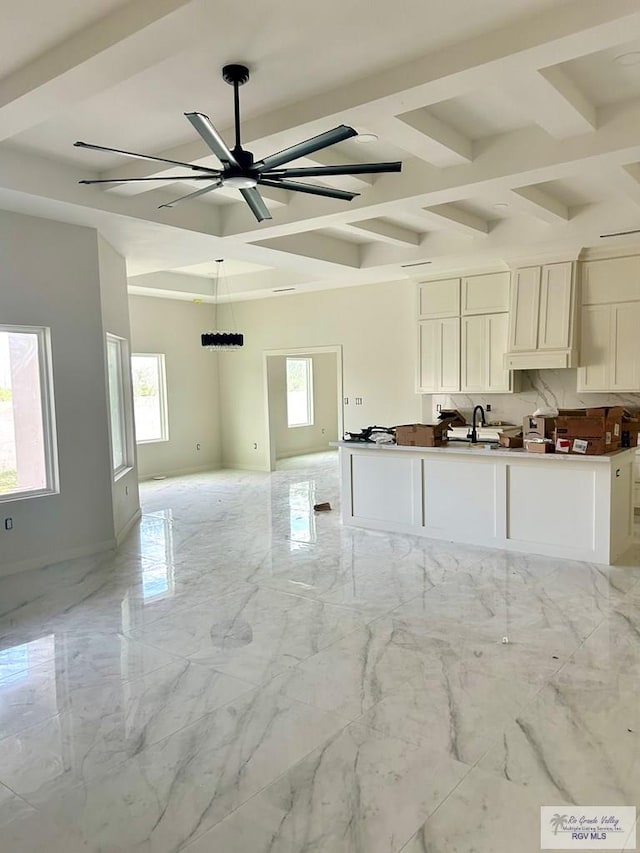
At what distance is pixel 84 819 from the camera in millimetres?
2170

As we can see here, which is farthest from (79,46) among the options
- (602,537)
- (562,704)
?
(602,537)

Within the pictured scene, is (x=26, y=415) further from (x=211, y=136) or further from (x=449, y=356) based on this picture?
(x=449, y=356)

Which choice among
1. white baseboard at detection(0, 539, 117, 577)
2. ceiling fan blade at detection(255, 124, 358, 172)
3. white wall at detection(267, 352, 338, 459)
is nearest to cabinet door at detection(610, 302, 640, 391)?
ceiling fan blade at detection(255, 124, 358, 172)

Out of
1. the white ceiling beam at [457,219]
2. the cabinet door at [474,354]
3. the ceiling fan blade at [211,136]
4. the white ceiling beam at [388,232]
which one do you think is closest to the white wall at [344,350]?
the cabinet door at [474,354]

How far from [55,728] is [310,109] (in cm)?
348

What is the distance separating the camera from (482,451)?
17.7ft

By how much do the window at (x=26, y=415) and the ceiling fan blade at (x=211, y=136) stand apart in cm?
278

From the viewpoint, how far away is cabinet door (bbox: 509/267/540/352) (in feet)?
23.3

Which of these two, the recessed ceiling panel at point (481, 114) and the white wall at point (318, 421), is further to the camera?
the white wall at point (318, 421)

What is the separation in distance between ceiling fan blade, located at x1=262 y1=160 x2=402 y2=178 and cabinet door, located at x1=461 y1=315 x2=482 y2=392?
469 centimetres

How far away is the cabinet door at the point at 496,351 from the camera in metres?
7.48

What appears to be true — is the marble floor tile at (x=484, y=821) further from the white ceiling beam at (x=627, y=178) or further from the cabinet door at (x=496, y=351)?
the cabinet door at (x=496, y=351)

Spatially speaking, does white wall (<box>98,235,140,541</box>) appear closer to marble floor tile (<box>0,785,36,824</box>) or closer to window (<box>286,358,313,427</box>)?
marble floor tile (<box>0,785,36,824</box>)

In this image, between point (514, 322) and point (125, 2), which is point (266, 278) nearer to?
point (514, 322)
